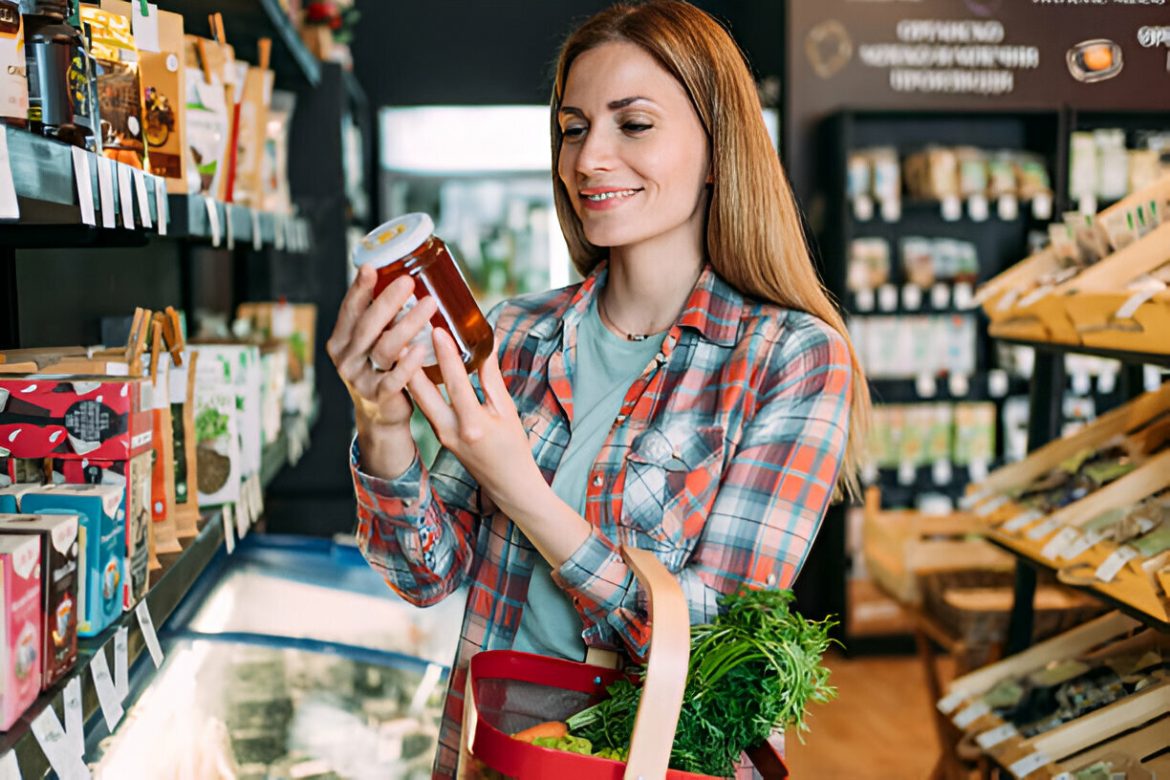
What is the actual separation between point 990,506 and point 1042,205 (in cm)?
280

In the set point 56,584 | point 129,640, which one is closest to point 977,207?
point 129,640

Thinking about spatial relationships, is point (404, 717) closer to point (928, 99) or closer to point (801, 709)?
point (801, 709)

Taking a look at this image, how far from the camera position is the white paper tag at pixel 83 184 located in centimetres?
111

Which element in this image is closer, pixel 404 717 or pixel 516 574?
pixel 516 574

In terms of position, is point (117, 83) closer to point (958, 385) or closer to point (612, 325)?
point (612, 325)

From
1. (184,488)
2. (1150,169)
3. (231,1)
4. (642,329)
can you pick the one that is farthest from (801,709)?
(1150,169)

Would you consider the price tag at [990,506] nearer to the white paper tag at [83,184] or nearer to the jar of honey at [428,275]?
the jar of honey at [428,275]

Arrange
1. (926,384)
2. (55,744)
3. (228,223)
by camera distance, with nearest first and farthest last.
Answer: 1. (55,744)
2. (228,223)
3. (926,384)

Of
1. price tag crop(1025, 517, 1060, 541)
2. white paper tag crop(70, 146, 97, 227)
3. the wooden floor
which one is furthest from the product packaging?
the wooden floor

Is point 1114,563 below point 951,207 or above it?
below

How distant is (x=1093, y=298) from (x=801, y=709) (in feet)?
5.04

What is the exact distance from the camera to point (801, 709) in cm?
106

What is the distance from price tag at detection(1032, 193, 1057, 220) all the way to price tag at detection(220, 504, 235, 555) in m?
4.31

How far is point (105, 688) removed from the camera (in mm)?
1166
